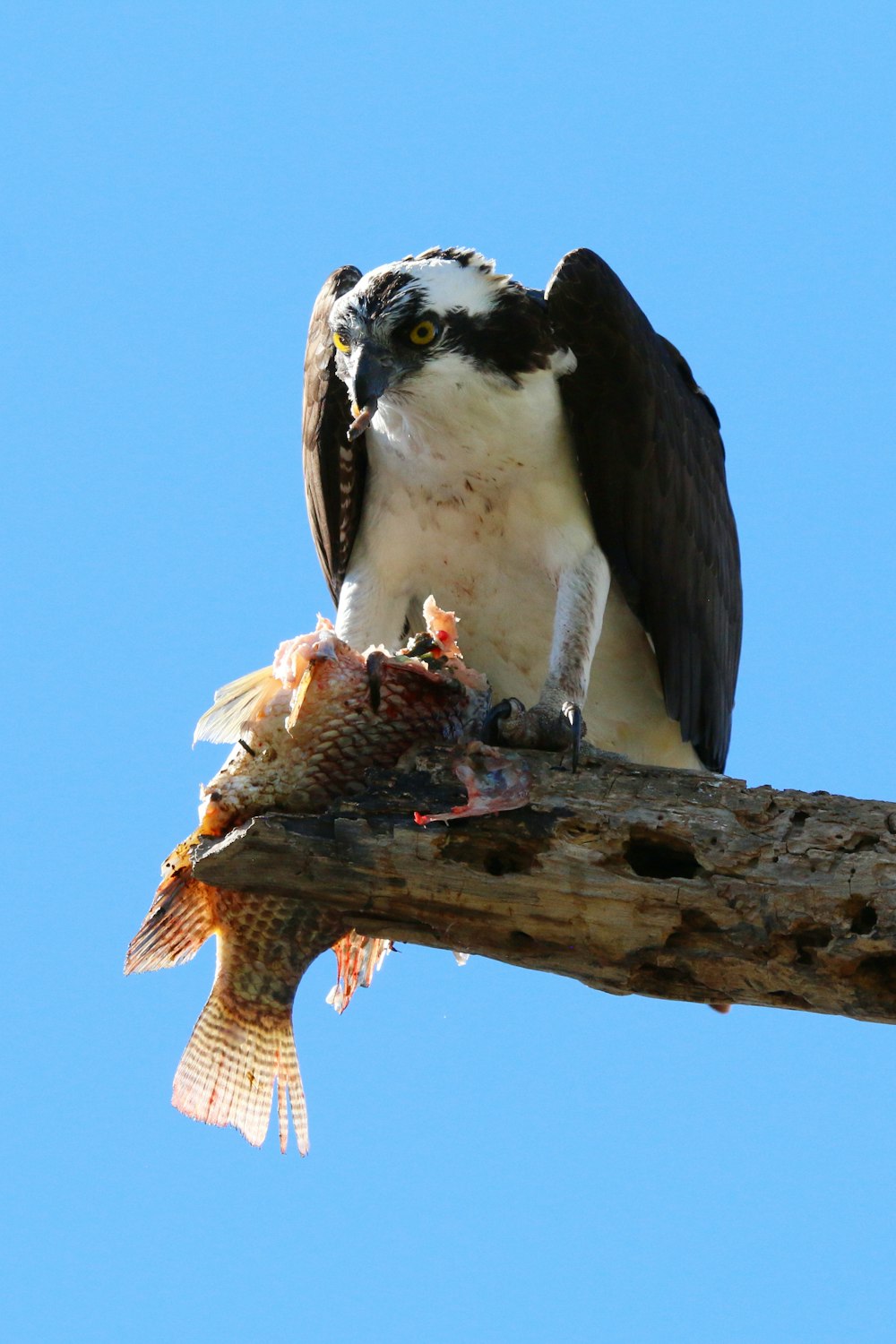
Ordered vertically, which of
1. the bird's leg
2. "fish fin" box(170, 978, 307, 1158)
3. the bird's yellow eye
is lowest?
"fish fin" box(170, 978, 307, 1158)

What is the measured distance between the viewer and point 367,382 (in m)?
6.30

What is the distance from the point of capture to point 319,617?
227 inches

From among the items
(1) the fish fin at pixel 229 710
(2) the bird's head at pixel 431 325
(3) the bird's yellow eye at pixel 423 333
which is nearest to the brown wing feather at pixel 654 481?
(2) the bird's head at pixel 431 325

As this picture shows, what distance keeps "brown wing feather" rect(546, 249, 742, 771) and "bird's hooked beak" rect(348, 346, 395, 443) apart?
81 centimetres

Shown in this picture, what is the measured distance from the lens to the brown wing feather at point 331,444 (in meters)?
7.07

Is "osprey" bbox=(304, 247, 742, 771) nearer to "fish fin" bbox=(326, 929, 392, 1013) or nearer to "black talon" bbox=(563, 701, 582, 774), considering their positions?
"black talon" bbox=(563, 701, 582, 774)

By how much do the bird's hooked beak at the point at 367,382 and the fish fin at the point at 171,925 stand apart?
1901 mm

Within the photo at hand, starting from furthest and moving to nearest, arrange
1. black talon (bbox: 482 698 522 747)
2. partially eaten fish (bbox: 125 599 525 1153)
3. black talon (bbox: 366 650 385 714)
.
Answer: black talon (bbox: 482 698 522 747)
black talon (bbox: 366 650 385 714)
partially eaten fish (bbox: 125 599 525 1153)

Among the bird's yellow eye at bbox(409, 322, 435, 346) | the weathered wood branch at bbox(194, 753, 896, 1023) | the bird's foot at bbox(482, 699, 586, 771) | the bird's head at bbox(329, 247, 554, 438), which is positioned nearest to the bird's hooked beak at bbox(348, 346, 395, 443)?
the bird's head at bbox(329, 247, 554, 438)

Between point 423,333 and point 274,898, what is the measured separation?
96.5 inches

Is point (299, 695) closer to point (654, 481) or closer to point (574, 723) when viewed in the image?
point (574, 723)

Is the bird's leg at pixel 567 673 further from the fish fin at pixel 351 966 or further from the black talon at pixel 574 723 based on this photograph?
the fish fin at pixel 351 966

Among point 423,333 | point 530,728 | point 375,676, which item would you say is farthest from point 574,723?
point 423,333

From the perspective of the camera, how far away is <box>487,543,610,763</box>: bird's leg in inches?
229
